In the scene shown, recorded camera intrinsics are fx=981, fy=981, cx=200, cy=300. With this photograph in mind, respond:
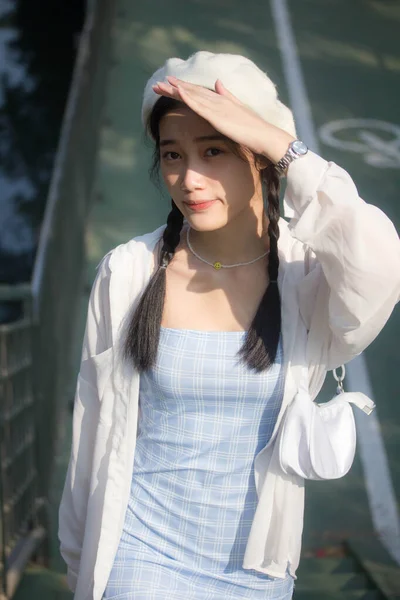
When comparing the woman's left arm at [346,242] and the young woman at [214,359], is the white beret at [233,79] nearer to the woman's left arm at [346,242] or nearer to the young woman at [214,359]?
the young woman at [214,359]

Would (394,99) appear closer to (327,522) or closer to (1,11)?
(327,522)

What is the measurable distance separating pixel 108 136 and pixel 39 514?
3.19 meters

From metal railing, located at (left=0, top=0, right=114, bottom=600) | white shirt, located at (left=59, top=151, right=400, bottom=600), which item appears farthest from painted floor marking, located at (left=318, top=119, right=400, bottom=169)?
white shirt, located at (left=59, top=151, right=400, bottom=600)

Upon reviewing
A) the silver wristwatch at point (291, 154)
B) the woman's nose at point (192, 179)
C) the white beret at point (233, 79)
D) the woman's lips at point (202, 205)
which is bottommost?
the woman's lips at point (202, 205)

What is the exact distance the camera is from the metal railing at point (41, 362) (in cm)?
445

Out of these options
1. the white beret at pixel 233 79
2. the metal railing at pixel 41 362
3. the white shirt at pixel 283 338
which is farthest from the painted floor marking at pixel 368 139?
the white beret at pixel 233 79

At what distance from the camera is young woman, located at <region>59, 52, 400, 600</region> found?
7.70 feet

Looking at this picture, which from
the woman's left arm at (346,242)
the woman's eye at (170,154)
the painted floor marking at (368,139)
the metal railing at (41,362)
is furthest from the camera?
the painted floor marking at (368,139)

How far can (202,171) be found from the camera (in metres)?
2.43

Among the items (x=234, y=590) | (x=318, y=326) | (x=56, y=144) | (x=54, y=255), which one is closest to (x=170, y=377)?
(x=318, y=326)

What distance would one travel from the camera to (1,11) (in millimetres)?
10766

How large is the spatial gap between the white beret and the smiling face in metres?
0.08

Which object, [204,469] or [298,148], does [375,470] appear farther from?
[298,148]

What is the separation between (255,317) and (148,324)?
0.90 feet
